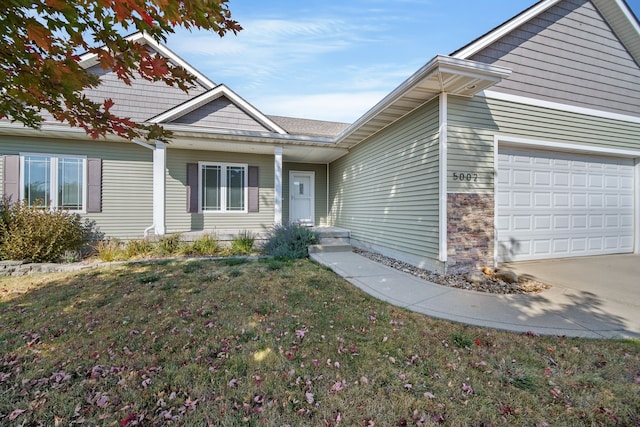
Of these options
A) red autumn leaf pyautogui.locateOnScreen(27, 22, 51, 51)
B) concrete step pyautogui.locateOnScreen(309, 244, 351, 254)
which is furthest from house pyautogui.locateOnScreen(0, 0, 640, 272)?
red autumn leaf pyautogui.locateOnScreen(27, 22, 51, 51)

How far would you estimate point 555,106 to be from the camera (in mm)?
6223

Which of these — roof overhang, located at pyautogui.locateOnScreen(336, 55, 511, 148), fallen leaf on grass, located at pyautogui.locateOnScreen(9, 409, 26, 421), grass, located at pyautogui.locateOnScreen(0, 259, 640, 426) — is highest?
roof overhang, located at pyautogui.locateOnScreen(336, 55, 511, 148)

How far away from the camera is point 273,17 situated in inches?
238

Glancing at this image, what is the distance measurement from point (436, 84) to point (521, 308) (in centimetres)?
381

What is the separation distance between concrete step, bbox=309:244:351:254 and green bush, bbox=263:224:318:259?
0.16m

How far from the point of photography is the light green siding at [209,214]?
8.73 m

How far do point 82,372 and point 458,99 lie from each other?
6591 millimetres

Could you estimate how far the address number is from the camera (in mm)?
5266

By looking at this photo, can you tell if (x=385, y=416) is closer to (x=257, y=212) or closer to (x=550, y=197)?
(x=550, y=197)

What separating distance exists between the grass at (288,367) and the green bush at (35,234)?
2.96 m

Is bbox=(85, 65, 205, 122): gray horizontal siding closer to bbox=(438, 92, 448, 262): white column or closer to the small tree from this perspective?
the small tree

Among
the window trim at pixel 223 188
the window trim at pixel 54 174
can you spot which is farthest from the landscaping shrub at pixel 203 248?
the window trim at pixel 54 174

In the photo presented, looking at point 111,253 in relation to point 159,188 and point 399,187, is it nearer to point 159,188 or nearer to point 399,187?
point 159,188

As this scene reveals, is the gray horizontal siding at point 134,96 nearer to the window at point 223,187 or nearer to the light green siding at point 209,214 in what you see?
the light green siding at point 209,214
